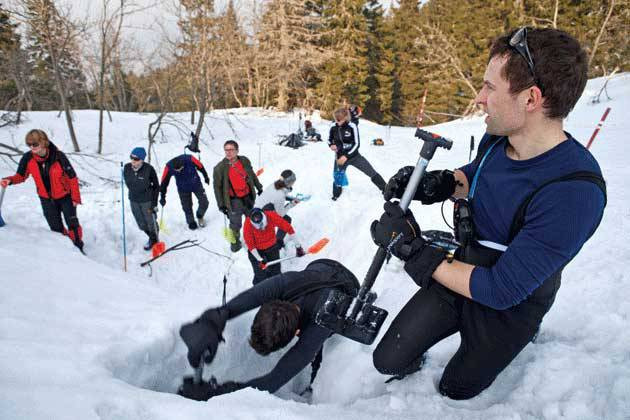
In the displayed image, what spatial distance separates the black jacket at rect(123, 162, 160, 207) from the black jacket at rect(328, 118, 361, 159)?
137 inches

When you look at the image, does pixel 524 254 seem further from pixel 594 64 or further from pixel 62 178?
pixel 594 64

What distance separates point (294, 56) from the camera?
25078mm

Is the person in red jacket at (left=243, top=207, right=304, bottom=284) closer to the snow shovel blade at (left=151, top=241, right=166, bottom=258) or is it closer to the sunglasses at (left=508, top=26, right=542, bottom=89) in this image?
the snow shovel blade at (left=151, top=241, right=166, bottom=258)

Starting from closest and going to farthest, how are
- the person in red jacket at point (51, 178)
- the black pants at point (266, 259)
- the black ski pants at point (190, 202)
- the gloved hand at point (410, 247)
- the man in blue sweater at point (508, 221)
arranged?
the man in blue sweater at point (508, 221) < the gloved hand at point (410, 247) < the person in red jacket at point (51, 178) < the black pants at point (266, 259) < the black ski pants at point (190, 202)

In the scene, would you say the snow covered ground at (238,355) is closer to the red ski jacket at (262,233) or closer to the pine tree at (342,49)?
the red ski jacket at (262,233)

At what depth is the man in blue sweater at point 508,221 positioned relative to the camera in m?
1.30

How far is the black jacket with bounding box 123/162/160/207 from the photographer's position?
20.1ft

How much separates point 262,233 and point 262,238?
84 mm

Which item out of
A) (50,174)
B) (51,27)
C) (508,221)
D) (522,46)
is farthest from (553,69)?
(51,27)

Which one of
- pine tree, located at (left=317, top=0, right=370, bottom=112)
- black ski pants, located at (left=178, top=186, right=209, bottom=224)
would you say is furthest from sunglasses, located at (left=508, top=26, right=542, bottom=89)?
pine tree, located at (left=317, top=0, right=370, bottom=112)

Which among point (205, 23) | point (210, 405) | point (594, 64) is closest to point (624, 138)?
point (210, 405)

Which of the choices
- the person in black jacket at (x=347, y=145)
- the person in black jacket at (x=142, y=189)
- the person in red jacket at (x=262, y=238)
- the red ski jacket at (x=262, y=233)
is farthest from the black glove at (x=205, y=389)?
the person in black jacket at (x=347, y=145)

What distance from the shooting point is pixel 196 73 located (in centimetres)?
1450

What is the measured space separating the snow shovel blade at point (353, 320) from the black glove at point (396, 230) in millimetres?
701
